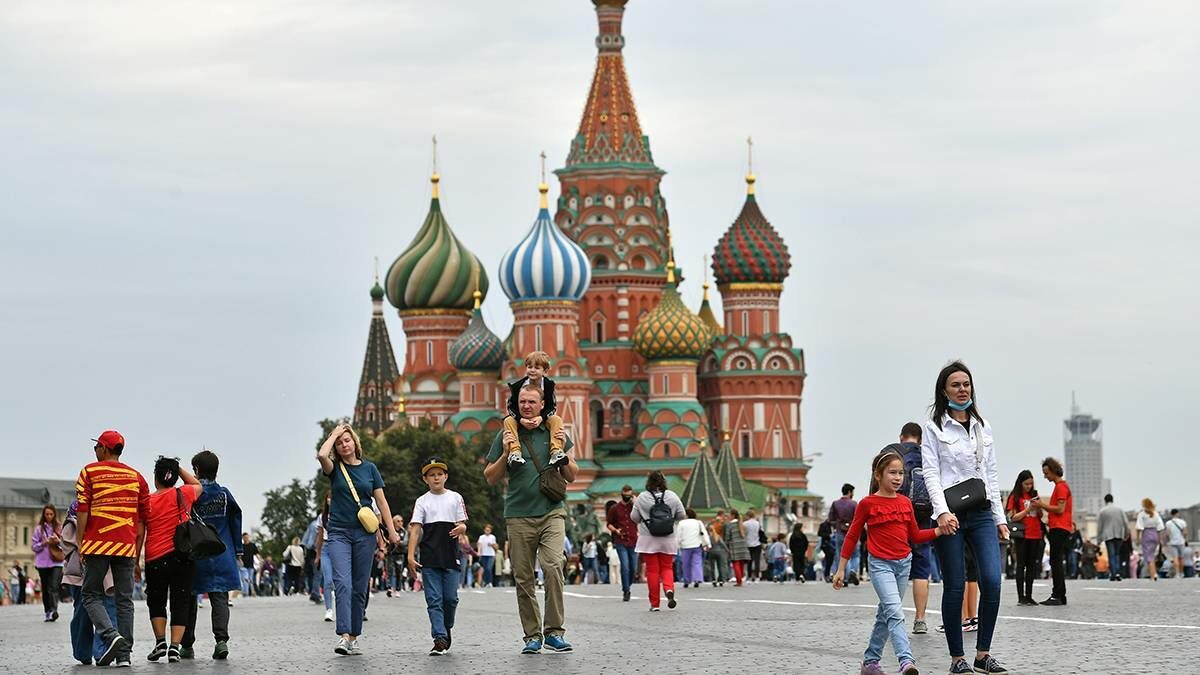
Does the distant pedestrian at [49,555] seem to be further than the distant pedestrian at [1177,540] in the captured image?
No

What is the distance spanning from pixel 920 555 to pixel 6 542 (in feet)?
391

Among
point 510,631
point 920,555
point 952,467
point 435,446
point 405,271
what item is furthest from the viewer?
point 405,271

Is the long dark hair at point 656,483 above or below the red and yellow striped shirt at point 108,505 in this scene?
above

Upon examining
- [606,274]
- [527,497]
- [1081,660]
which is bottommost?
[1081,660]

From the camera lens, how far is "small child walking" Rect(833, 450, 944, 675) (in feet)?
43.9

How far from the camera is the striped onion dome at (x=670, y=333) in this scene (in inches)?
3671

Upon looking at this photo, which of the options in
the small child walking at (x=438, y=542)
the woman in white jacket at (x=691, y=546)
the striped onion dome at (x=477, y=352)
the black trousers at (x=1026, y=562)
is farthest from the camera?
the striped onion dome at (x=477, y=352)

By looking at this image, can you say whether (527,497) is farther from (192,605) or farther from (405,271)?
(405,271)

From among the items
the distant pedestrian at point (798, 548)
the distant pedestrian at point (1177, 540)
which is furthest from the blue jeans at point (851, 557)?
the distant pedestrian at point (1177, 540)

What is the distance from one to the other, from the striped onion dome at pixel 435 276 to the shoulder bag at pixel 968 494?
8900 cm

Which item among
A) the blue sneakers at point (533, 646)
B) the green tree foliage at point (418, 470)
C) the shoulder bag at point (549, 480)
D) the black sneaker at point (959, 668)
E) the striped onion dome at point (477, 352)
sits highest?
the striped onion dome at point (477, 352)

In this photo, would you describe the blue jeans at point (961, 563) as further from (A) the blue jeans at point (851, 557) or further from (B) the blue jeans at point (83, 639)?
(A) the blue jeans at point (851, 557)

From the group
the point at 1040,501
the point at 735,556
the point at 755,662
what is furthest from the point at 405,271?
the point at 755,662

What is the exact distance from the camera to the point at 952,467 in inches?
523
